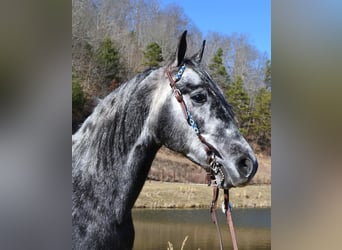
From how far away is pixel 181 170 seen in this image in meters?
2.76

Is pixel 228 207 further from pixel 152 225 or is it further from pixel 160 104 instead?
pixel 160 104

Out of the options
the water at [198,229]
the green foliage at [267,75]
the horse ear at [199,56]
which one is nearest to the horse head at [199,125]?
the horse ear at [199,56]

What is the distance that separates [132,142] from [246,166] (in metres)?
0.63

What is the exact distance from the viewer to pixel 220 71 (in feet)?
9.32

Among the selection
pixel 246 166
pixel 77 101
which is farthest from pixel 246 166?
pixel 77 101

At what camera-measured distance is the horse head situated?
2.31 m

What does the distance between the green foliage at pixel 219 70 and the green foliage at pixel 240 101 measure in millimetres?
70

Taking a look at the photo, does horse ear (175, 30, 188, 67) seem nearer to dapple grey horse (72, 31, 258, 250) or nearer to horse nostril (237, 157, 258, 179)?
dapple grey horse (72, 31, 258, 250)

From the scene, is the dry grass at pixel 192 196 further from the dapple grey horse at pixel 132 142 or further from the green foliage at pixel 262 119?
the dapple grey horse at pixel 132 142

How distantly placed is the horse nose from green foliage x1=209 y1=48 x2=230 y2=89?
60 centimetres

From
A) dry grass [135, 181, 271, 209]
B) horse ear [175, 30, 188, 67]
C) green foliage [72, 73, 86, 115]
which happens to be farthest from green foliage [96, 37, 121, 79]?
dry grass [135, 181, 271, 209]

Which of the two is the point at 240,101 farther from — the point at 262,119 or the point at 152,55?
the point at 152,55
